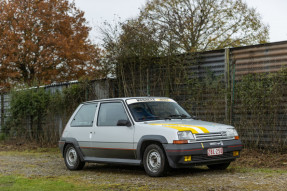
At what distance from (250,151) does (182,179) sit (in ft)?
12.9

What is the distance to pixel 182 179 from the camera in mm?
8570

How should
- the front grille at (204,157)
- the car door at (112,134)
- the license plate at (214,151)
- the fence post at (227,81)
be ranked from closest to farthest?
1. the front grille at (204,157)
2. the license plate at (214,151)
3. the car door at (112,134)
4. the fence post at (227,81)

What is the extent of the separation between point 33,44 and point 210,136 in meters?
24.2

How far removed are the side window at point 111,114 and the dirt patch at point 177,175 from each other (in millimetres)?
1182

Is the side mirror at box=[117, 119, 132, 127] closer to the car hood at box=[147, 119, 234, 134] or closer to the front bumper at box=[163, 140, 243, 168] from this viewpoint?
the car hood at box=[147, 119, 234, 134]

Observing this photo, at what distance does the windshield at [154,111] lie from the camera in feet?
32.4

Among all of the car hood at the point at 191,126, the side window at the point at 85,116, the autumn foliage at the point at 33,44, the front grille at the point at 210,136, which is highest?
the autumn foliage at the point at 33,44

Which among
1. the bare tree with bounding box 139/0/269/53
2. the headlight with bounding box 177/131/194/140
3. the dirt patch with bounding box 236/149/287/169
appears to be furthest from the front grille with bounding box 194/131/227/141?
the bare tree with bounding box 139/0/269/53

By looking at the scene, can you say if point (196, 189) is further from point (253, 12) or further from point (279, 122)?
point (253, 12)

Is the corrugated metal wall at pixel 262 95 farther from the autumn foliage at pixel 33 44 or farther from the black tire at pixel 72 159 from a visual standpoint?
the autumn foliage at pixel 33 44

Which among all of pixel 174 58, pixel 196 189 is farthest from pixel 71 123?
pixel 196 189

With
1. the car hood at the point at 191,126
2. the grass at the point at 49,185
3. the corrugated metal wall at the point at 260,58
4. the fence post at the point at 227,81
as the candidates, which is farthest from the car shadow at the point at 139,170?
the corrugated metal wall at the point at 260,58

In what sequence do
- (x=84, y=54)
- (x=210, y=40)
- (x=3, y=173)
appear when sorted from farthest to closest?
(x=84, y=54)
(x=210, y=40)
(x=3, y=173)

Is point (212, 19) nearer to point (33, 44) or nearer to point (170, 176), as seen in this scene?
point (33, 44)
